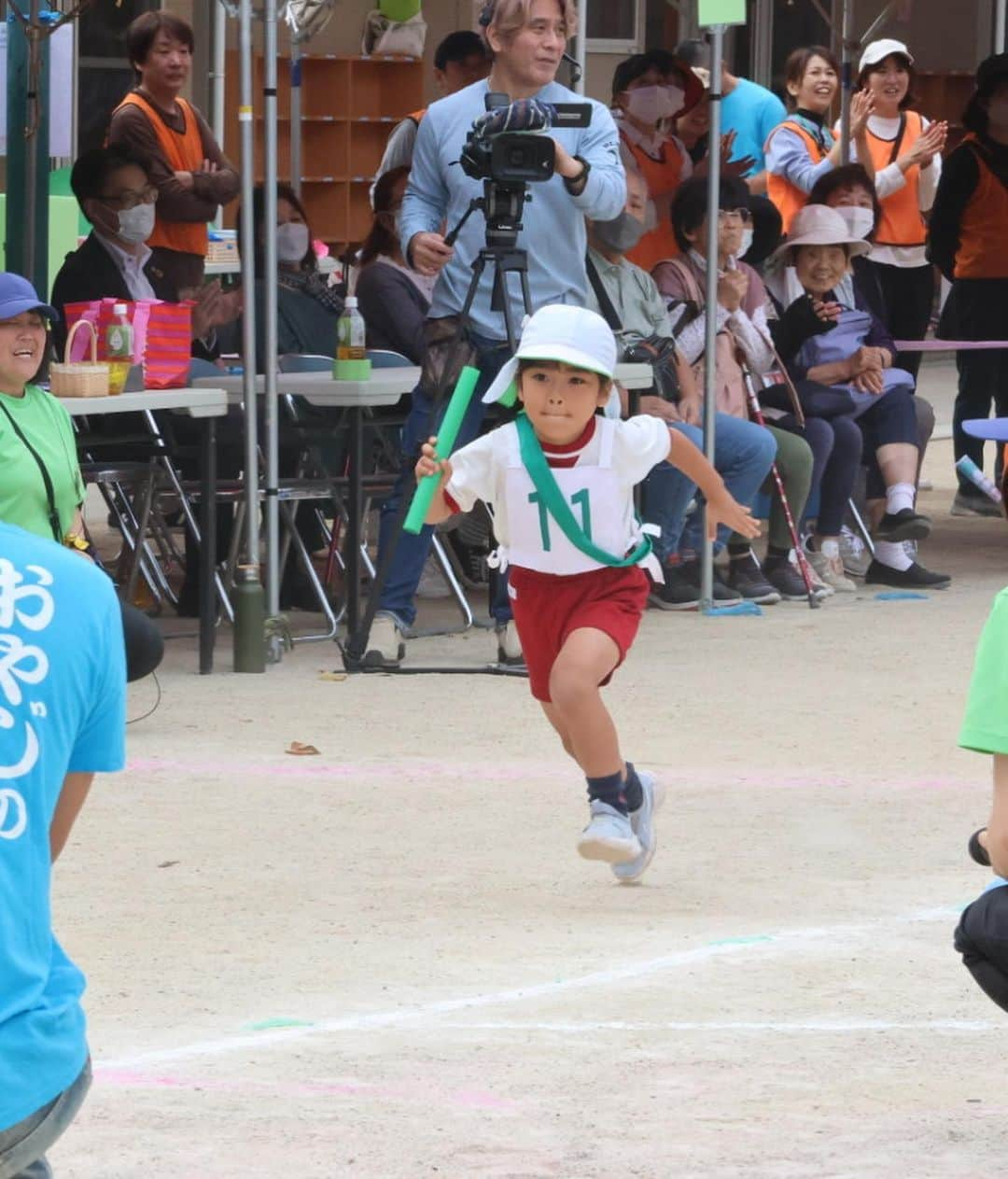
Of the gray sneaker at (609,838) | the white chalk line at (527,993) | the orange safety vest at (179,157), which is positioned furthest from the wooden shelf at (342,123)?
the white chalk line at (527,993)

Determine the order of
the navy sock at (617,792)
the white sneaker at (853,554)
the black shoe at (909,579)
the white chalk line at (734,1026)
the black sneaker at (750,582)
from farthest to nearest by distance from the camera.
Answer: the white sneaker at (853,554), the black shoe at (909,579), the black sneaker at (750,582), the navy sock at (617,792), the white chalk line at (734,1026)

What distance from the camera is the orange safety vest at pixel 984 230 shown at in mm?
11852

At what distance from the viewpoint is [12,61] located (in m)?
9.94

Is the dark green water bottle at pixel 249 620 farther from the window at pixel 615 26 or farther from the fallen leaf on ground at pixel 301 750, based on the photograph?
the window at pixel 615 26

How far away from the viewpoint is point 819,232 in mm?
10594

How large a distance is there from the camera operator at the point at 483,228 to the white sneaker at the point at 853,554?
8.71 ft

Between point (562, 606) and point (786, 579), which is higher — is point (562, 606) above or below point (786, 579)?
above

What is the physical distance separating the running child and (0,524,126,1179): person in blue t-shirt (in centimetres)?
316

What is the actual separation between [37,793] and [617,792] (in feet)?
10.9

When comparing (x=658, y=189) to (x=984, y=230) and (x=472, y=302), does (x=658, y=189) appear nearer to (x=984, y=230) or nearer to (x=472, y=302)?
(x=984, y=230)

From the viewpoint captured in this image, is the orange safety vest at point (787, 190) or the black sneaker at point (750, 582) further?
the orange safety vest at point (787, 190)

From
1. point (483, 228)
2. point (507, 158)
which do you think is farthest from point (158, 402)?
point (507, 158)

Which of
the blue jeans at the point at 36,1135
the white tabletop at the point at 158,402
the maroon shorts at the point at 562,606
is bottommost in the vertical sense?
the blue jeans at the point at 36,1135

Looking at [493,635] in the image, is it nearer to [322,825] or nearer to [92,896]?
[322,825]
